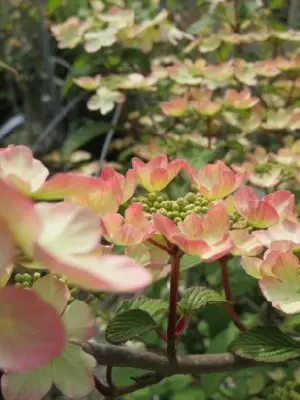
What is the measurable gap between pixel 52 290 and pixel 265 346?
15 cm

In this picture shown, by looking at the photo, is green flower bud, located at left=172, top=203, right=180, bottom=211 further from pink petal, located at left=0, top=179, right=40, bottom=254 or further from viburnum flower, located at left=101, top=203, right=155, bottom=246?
pink petal, located at left=0, top=179, right=40, bottom=254

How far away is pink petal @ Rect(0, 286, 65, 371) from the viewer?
186 millimetres

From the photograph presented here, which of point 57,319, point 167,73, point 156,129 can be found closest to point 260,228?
point 57,319

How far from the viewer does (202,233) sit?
32 cm

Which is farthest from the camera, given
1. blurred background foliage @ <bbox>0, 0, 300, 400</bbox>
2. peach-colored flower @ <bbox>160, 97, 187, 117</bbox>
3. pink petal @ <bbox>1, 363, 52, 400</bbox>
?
peach-colored flower @ <bbox>160, 97, 187, 117</bbox>

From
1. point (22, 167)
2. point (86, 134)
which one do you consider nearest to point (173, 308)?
point (22, 167)

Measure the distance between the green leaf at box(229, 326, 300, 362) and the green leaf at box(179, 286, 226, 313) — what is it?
0.03 m

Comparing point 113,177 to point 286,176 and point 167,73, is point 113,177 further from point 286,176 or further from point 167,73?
point 167,73

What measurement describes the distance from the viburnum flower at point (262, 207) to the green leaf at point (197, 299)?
0.19ft

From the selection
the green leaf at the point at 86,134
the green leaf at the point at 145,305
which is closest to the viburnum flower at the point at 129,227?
the green leaf at the point at 145,305

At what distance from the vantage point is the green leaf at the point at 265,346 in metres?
0.37

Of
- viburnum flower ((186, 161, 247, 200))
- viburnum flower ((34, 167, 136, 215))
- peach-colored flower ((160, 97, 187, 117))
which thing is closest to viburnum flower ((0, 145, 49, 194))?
viburnum flower ((34, 167, 136, 215))

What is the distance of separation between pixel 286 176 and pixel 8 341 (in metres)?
0.57

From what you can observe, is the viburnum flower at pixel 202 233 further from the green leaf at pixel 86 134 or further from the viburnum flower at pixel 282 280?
the green leaf at pixel 86 134
